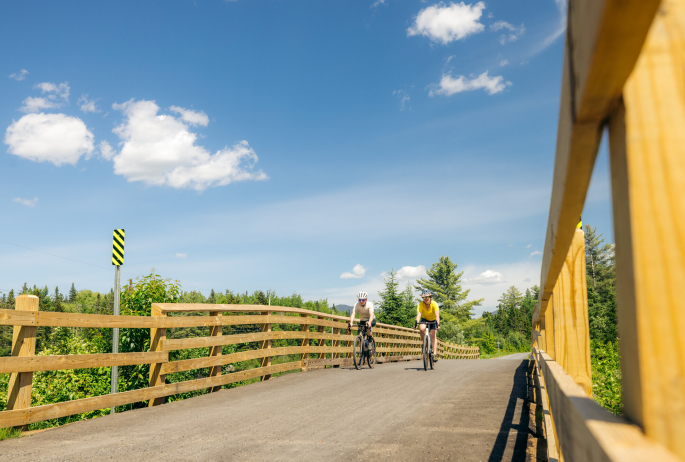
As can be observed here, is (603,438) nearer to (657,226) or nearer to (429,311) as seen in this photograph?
(657,226)

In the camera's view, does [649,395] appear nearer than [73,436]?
Yes

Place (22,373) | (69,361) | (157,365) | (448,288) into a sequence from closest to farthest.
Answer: (22,373)
(69,361)
(157,365)
(448,288)

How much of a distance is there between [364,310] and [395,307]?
941 inches

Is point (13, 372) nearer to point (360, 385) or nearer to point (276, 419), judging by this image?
point (276, 419)

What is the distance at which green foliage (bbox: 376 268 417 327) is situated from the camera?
35.0 metres

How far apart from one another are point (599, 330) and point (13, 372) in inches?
1308

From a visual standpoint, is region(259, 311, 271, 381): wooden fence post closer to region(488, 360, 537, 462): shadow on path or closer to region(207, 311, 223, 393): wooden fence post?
region(207, 311, 223, 393): wooden fence post

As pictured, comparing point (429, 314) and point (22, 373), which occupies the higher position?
point (429, 314)

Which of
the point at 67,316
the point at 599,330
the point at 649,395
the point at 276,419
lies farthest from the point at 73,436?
the point at 599,330

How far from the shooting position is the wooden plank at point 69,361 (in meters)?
4.66

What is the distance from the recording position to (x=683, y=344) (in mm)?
715

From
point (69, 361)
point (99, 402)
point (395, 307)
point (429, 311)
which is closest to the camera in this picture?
point (69, 361)

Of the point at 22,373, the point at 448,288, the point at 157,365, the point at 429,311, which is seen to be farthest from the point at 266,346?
the point at 448,288

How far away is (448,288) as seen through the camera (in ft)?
264
